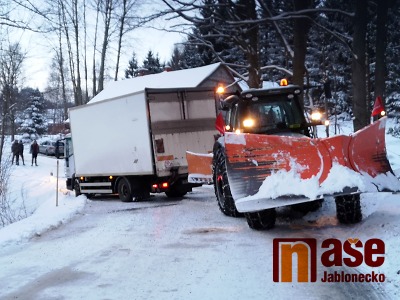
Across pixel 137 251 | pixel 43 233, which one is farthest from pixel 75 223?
pixel 137 251

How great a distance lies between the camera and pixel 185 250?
7359 millimetres

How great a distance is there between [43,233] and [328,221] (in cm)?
525

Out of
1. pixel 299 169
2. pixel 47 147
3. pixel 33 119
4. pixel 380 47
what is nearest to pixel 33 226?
pixel 299 169

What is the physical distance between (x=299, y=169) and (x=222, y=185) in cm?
251

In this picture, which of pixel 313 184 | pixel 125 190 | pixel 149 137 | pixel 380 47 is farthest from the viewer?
pixel 380 47

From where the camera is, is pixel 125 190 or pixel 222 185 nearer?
pixel 222 185

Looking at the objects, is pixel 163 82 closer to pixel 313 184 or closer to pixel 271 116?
pixel 271 116

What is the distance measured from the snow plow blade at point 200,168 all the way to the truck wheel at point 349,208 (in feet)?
12.3

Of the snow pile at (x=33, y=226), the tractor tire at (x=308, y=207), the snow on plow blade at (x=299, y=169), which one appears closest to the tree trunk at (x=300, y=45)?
the tractor tire at (x=308, y=207)

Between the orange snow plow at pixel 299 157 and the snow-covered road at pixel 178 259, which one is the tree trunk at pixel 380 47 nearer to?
the snow-covered road at pixel 178 259

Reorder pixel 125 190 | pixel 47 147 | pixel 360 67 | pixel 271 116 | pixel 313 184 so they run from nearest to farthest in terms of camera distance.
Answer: pixel 313 184 < pixel 271 116 < pixel 360 67 < pixel 125 190 < pixel 47 147

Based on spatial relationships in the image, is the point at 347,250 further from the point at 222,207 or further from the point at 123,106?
the point at 123,106

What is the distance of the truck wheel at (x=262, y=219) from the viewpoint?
8.18 meters

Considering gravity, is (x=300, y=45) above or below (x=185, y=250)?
above
